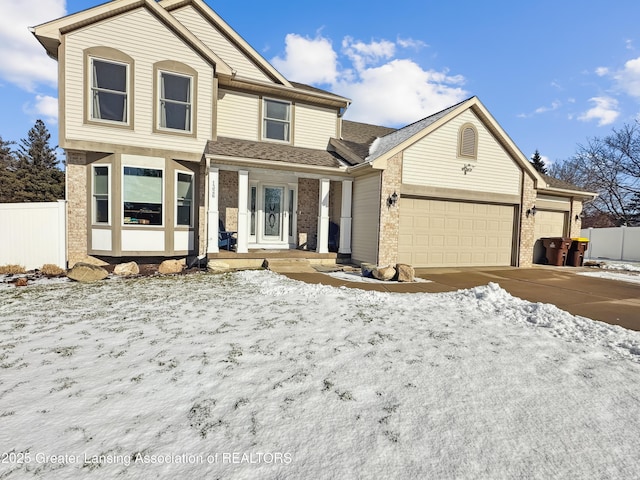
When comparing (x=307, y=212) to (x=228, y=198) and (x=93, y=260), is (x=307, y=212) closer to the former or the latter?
(x=228, y=198)

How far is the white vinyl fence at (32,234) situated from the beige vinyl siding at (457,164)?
984 centimetres

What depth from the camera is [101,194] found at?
9.37m

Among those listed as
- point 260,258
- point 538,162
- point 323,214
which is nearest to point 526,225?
point 323,214

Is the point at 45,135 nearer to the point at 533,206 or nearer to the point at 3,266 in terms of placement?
the point at 3,266

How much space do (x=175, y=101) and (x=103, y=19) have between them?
2.62 meters

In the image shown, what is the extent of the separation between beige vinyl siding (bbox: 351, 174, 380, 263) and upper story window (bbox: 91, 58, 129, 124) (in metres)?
7.23

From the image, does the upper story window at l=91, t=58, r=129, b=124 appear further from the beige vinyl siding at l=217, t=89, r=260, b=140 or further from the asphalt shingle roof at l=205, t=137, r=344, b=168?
the beige vinyl siding at l=217, t=89, r=260, b=140

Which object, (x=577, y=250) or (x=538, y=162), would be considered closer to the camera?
(x=577, y=250)

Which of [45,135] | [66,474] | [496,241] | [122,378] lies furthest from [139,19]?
[45,135]

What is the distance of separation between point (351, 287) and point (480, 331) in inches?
126

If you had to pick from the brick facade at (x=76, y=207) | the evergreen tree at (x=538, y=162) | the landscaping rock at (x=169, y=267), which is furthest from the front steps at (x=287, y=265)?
the evergreen tree at (x=538, y=162)

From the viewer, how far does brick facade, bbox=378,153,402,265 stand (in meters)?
10.1

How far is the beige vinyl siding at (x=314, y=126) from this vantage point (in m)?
12.1

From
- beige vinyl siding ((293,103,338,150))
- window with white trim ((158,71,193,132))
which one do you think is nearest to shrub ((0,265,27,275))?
window with white trim ((158,71,193,132))
